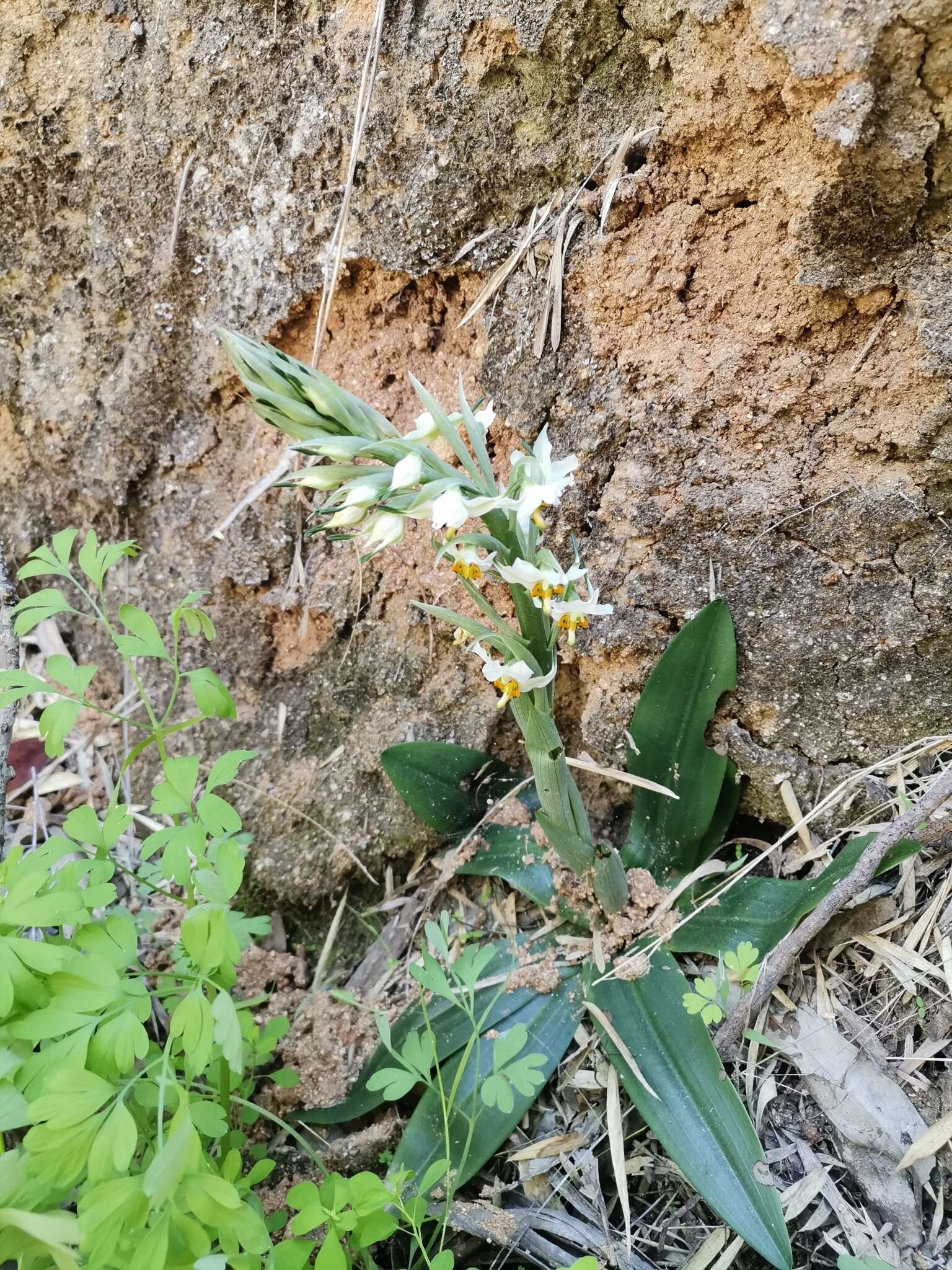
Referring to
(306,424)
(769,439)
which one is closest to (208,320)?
(306,424)

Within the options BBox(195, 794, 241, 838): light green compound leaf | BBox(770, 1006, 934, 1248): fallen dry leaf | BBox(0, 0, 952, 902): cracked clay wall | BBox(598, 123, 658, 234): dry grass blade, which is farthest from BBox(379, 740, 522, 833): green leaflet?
BBox(598, 123, 658, 234): dry grass blade

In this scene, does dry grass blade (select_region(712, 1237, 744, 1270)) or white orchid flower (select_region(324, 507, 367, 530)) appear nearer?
white orchid flower (select_region(324, 507, 367, 530))

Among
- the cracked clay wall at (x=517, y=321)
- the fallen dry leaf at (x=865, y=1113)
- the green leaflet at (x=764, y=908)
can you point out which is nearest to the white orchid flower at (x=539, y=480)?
the cracked clay wall at (x=517, y=321)

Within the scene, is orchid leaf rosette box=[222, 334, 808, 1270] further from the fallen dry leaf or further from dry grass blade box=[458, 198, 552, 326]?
dry grass blade box=[458, 198, 552, 326]

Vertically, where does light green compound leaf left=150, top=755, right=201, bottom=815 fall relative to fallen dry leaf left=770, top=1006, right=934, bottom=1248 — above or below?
above

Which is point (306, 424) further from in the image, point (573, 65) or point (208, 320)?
point (208, 320)

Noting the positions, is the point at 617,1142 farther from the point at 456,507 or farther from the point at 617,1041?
the point at 456,507
